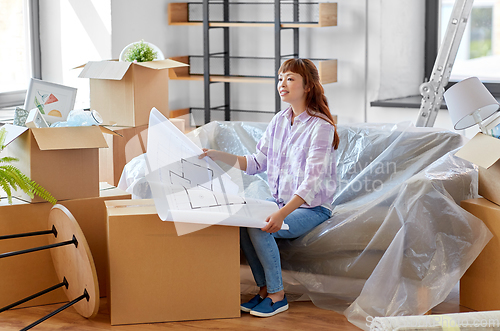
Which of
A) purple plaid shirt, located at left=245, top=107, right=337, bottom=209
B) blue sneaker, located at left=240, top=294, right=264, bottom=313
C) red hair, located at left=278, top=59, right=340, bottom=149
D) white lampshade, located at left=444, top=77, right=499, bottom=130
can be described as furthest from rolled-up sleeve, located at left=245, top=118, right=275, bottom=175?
white lampshade, located at left=444, top=77, right=499, bottom=130

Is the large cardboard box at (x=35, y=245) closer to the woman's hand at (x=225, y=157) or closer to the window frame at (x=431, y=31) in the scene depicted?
the woman's hand at (x=225, y=157)

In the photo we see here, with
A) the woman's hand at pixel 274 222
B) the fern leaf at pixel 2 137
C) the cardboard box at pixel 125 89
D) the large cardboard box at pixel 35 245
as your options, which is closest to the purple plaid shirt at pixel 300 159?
the woman's hand at pixel 274 222

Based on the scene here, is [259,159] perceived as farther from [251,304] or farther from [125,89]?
[125,89]

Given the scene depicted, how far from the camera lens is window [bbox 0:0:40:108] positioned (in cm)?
338

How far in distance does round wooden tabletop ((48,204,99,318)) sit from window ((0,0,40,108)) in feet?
5.42

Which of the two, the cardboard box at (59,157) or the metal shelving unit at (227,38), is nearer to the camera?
the cardboard box at (59,157)

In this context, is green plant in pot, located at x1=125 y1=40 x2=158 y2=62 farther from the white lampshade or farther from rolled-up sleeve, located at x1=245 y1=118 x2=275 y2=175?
the white lampshade

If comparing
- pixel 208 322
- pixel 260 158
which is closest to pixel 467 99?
pixel 260 158

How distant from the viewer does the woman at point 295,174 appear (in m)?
1.99

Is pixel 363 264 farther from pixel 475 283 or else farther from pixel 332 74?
pixel 332 74

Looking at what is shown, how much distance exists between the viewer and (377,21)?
11.6 feet

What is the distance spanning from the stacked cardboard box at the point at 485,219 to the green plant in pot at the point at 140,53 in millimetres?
1462

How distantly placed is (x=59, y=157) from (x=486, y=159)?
53.3 inches

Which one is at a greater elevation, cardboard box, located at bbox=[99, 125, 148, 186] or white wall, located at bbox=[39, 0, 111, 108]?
white wall, located at bbox=[39, 0, 111, 108]
